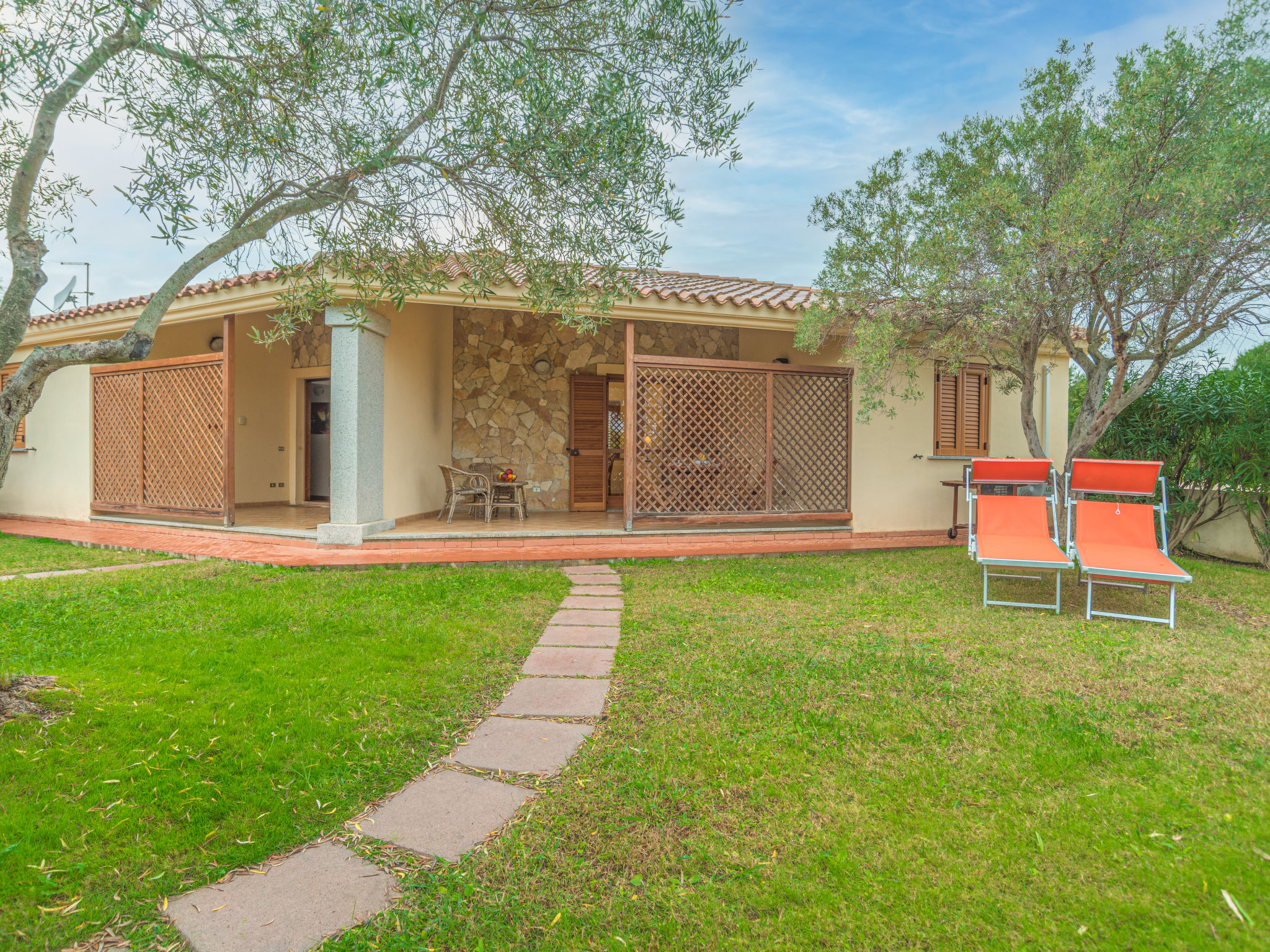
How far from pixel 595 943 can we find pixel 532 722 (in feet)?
4.49

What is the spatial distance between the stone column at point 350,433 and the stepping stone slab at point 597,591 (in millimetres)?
3001

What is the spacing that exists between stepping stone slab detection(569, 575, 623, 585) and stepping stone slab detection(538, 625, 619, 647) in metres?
1.41

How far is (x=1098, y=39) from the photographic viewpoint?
19.4 ft

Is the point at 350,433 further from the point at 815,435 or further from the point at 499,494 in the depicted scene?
the point at 815,435

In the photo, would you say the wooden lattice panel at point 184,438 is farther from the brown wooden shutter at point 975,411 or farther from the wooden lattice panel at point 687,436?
the brown wooden shutter at point 975,411

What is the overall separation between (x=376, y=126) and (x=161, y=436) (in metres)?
7.05

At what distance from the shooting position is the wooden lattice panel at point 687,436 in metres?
8.22

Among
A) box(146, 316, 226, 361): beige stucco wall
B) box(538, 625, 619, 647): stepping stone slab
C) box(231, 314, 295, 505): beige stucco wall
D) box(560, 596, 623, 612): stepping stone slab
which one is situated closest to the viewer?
box(538, 625, 619, 647): stepping stone slab

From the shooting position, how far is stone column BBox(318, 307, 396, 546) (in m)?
7.21

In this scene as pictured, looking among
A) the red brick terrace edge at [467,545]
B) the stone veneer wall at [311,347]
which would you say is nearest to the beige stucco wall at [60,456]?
the red brick terrace edge at [467,545]

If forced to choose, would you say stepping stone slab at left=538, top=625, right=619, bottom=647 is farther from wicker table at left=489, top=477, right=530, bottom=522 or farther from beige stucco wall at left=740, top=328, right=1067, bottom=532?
beige stucco wall at left=740, top=328, right=1067, bottom=532

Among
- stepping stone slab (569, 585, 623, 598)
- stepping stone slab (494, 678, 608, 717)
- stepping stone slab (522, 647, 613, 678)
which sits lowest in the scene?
stepping stone slab (494, 678, 608, 717)

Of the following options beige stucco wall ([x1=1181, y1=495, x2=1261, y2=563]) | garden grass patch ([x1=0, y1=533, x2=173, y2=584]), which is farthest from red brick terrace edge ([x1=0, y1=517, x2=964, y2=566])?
beige stucco wall ([x1=1181, y1=495, x2=1261, y2=563])

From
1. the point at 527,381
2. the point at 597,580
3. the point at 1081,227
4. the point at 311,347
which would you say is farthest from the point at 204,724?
the point at 311,347
